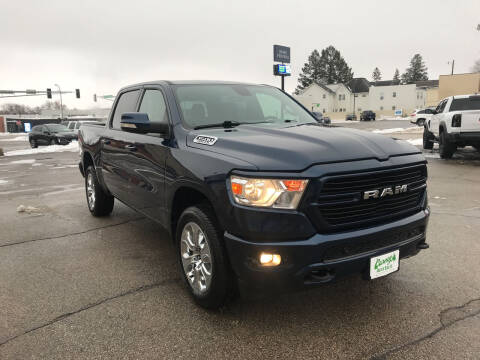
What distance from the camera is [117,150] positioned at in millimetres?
4898

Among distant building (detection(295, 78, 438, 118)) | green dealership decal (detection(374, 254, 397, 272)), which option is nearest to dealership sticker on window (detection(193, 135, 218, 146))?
green dealership decal (detection(374, 254, 397, 272))

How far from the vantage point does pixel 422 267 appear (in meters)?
4.01

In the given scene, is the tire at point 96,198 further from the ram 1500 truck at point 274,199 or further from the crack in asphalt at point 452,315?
the crack in asphalt at point 452,315

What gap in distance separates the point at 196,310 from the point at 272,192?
126 cm

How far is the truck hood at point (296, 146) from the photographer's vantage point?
2.70 m

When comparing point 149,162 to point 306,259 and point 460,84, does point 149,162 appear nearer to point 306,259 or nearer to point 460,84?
point 306,259

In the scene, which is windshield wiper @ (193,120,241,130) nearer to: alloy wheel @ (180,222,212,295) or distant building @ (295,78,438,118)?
alloy wheel @ (180,222,212,295)

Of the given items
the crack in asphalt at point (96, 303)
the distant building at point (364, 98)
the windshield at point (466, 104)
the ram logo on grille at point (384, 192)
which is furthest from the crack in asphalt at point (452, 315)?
the distant building at point (364, 98)

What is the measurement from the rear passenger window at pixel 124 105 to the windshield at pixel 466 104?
10660 millimetres

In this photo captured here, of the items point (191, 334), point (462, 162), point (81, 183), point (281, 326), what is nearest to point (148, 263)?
point (191, 334)

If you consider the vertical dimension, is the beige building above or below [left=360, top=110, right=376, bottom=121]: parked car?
above

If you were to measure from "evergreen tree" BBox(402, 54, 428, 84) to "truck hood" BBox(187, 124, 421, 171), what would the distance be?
122249 mm

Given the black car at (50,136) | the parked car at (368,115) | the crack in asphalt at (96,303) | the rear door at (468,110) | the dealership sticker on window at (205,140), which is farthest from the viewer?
the parked car at (368,115)

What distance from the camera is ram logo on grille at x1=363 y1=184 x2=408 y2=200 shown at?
9.03ft
